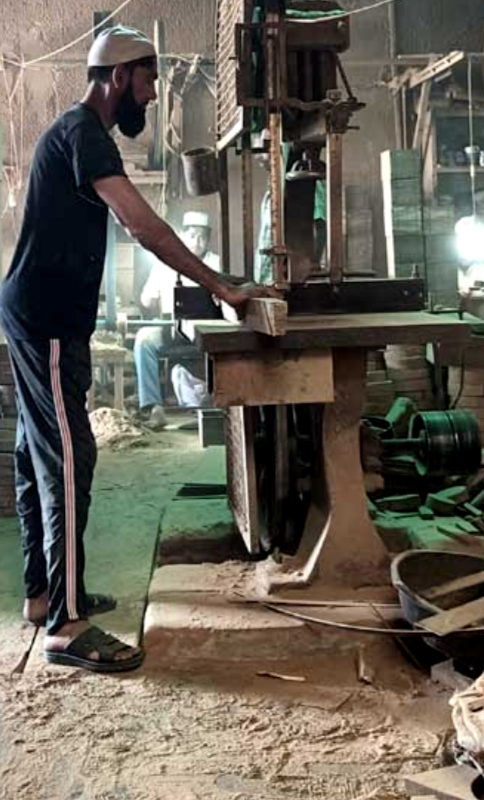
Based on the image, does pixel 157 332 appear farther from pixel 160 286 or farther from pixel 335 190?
pixel 335 190

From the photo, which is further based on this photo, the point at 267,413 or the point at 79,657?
the point at 267,413

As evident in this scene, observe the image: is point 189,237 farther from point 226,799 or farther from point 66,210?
point 226,799

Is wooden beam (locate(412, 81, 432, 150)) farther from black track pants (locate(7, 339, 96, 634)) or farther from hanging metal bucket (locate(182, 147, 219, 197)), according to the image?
black track pants (locate(7, 339, 96, 634))

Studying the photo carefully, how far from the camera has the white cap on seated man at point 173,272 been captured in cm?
773

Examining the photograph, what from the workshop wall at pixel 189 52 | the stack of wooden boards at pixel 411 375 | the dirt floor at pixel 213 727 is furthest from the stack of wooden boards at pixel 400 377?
the workshop wall at pixel 189 52

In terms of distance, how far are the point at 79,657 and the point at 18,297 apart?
1000mm

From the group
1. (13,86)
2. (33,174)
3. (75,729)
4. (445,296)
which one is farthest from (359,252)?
(75,729)

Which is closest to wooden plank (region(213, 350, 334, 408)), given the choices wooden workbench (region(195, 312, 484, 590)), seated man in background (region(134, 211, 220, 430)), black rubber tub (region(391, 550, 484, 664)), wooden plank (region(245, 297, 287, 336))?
wooden workbench (region(195, 312, 484, 590))

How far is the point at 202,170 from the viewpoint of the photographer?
3.47m

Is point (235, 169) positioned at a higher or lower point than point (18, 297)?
higher

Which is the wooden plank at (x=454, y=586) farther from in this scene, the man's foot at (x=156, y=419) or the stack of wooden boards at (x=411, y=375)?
the man's foot at (x=156, y=419)

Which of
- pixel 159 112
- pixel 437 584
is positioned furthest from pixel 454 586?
pixel 159 112

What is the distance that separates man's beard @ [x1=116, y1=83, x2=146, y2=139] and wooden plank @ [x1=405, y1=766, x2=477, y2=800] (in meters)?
1.90

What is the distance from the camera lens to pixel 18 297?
2.65 meters
